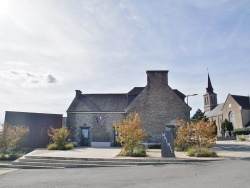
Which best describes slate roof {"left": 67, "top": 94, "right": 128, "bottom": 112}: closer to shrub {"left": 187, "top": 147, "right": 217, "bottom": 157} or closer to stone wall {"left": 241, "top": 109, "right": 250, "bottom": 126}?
shrub {"left": 187, "top": 147, "right": 217, "bottom": 157}

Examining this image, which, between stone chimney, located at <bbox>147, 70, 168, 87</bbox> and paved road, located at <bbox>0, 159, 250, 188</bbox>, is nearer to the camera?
paved road, located at <bbox>0, 159, 250, 188</bbox>

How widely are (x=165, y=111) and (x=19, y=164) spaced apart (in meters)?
17.7

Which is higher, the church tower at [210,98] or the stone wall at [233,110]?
the church tower at [210,98]

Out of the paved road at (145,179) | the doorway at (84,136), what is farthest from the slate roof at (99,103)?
the paved road at (145,179)

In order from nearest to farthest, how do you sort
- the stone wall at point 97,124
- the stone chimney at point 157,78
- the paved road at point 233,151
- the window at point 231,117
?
the paved road at point 233,151
the stone chimney at point 157,78
the stone wall at point 97,124
the window at point 231,117

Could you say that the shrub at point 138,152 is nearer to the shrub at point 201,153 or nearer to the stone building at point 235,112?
the shrub at point 201,153

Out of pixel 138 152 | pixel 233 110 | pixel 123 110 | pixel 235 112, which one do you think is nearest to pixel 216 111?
pixel 233 110

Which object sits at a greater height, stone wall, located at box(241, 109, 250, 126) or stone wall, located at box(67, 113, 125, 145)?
stone wall, located at box(241, 109, 250, 126)

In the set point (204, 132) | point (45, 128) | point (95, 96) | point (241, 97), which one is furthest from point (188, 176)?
point (241, 97)

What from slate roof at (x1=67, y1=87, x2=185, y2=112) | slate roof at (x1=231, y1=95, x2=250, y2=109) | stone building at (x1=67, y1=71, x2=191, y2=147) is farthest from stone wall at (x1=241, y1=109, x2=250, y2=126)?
stone building at (x1=67, y1=71, x2=191, y2=147)

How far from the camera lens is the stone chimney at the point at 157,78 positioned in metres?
28.6

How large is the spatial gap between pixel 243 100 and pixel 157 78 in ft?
150

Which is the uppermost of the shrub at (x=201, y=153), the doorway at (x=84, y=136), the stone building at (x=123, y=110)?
the stone building at (x=123, y=110)

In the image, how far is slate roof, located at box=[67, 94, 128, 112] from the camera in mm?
30445
